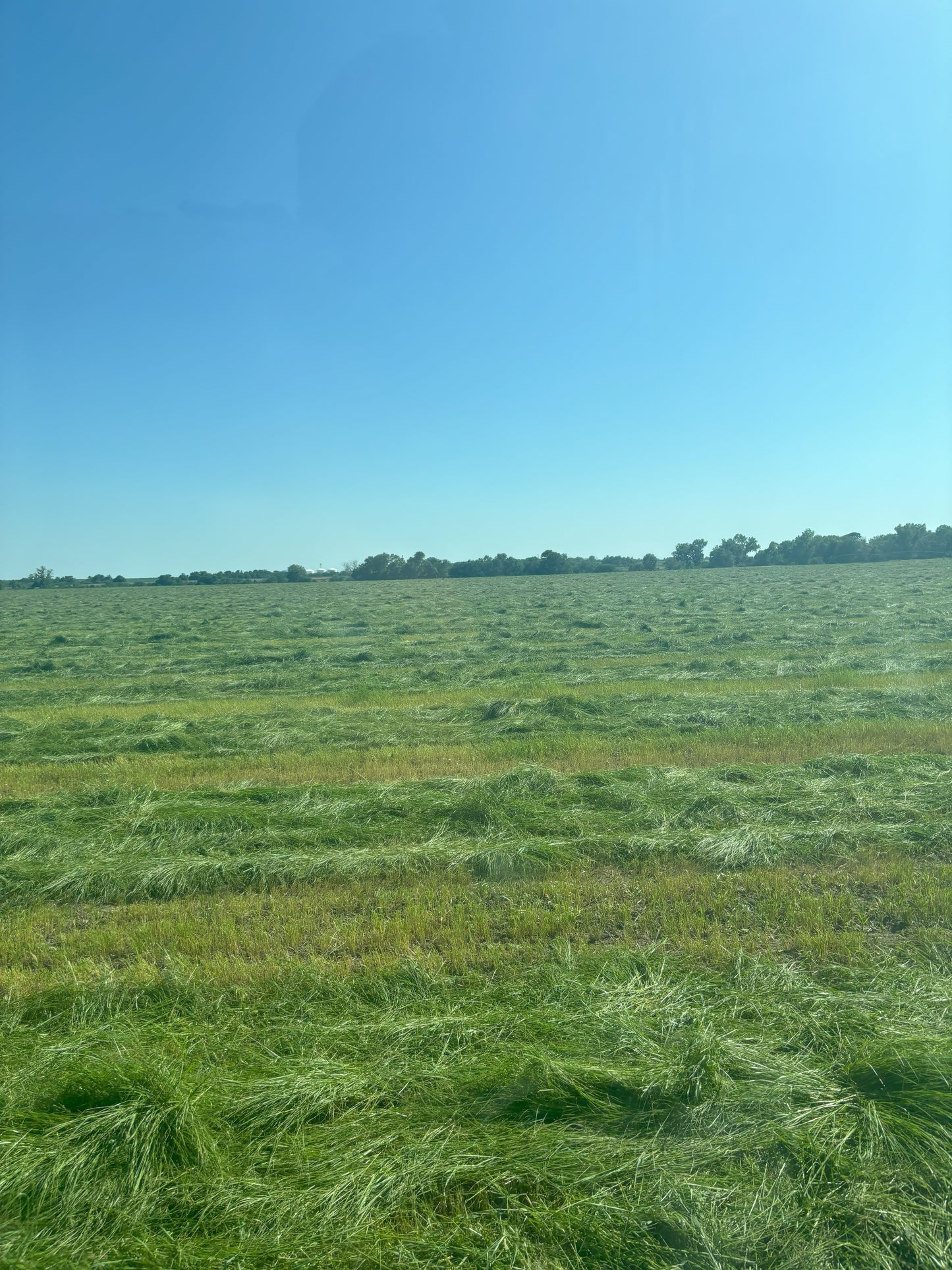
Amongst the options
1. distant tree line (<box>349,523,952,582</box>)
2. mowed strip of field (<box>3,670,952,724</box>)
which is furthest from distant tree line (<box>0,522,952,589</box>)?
mowed strip of field (<box>3,670,952,724</box>)

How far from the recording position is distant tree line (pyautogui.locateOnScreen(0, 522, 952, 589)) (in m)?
86.6

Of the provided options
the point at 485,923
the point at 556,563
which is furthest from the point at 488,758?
the point at 556,563

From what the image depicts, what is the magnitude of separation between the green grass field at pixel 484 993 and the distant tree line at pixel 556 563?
81.0 metres

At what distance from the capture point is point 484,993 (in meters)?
4.71

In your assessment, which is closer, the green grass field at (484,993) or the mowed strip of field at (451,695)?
the green grass field at (484,993)

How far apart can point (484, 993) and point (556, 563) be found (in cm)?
9367

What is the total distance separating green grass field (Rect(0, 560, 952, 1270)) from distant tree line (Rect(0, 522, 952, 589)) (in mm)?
81043

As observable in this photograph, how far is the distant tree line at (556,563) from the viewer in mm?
86625

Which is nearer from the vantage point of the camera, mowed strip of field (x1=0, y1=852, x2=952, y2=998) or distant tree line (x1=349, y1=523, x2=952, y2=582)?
mowed strip of field (x1=0, y1=852, x2=952, y2=998)

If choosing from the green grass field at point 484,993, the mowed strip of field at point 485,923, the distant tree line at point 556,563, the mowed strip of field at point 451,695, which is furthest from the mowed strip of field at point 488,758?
the distant tree line at point 556,563

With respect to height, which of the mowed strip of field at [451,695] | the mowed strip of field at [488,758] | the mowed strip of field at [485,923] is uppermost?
the mowed strip of field at [451,695]

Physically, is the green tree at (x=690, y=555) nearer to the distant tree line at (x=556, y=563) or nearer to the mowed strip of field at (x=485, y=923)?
the distant tree line at (x=556, y=563)

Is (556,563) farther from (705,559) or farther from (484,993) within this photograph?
(484,993)

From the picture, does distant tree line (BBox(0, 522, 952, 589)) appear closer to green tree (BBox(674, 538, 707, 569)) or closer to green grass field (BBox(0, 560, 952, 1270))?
green tree (BBox(674, 538, 707, 569))
